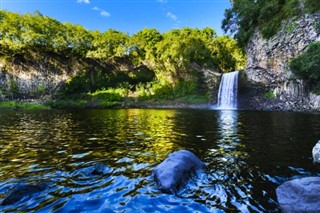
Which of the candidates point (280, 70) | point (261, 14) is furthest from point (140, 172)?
point (261, 14)

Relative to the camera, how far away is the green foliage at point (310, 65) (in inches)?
1075

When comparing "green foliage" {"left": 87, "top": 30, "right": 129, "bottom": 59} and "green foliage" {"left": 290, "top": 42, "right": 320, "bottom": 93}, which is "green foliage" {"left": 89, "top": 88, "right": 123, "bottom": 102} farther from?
"green foliage" {"left": 290, "top": 42, "right": 320, "bottom": 93}

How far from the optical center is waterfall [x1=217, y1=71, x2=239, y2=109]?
41.9 m

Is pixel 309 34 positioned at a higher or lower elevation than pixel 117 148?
higher

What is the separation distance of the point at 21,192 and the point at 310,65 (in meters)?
31.4

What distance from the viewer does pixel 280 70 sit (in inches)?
1463

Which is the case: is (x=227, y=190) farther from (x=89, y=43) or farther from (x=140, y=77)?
(x=89, y=43)

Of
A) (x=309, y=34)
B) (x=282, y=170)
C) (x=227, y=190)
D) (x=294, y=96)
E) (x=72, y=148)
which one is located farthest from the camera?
(x=294, y=96)

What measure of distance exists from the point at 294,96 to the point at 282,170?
32.4 m

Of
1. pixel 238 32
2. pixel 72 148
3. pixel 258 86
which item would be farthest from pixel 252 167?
pixel 238 32

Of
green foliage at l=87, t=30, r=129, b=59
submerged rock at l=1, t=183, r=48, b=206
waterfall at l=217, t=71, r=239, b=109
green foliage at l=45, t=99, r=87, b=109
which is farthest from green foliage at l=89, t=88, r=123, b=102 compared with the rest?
submerged rock at l=1, t=183, r=48, b=206

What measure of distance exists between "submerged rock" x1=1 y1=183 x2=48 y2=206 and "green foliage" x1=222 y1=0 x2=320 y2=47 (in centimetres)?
3816

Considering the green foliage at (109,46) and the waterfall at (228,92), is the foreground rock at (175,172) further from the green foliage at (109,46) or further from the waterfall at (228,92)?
the green foliage at (109,46)

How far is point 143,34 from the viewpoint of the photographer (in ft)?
209
